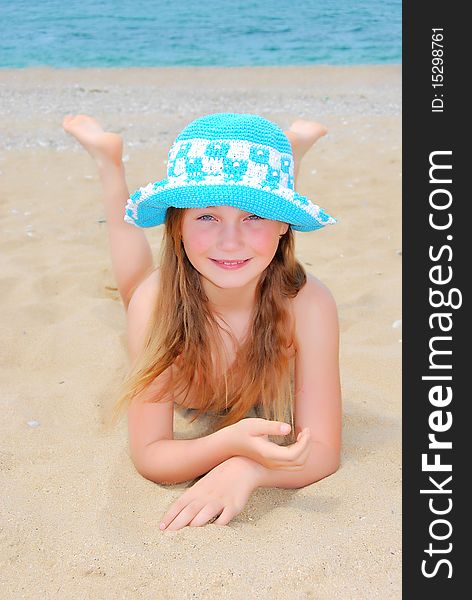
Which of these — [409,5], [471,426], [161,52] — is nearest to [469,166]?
[409,5]

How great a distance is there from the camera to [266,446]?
206cm

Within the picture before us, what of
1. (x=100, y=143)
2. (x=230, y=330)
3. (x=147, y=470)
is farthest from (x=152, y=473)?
(x=100, y=143)

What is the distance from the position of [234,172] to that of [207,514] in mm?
940

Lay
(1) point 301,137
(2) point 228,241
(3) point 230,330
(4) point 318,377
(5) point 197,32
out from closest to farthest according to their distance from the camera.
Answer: (2) point 228,241
(4) point 318,377
(3) point 230,330
(1) point 301,137
(5) point 197,32

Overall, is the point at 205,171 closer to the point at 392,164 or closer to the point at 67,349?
the point at 67,349

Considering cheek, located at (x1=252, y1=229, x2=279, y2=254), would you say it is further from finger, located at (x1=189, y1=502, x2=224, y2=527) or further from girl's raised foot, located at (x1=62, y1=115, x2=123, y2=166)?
girl's raised foot, located at (x1=62, y1=115, x2=123, y2=166)

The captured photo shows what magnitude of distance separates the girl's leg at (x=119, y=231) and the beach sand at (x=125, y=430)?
0.77 feet

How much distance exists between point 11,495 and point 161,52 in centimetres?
1412

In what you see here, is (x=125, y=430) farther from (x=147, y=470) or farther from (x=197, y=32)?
(x=197, y=32)

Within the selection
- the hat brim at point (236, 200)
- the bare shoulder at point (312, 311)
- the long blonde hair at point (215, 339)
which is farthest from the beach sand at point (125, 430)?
the hat brim at point (236, 200)

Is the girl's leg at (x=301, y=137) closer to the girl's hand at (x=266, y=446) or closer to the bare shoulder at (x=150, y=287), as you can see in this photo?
the bare shoulder at (x=150, y=287)

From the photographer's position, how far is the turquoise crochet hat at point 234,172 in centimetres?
203

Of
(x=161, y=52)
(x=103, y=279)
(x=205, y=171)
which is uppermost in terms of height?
(x=161, y=52)

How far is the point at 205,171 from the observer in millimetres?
2068
